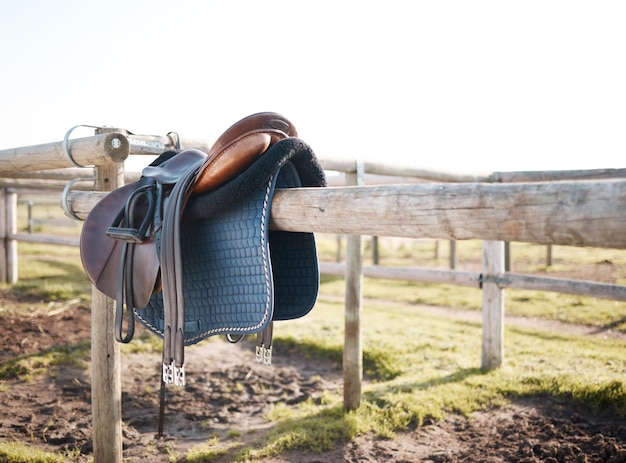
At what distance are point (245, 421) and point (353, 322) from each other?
3.37ft

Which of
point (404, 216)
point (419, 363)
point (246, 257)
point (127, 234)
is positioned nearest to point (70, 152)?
point (127, 234)

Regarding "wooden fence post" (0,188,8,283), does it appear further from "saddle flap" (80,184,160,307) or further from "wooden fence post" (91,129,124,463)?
"saddle flap" (80,184,160,307)

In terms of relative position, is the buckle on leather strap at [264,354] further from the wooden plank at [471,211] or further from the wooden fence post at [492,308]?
the wooden fence post at [492,308]

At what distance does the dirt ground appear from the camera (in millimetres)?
2823

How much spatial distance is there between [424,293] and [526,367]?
5014 millimetres

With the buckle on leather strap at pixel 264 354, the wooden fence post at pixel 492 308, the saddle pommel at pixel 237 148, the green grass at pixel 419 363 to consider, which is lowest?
the green grass at pixel 419 363

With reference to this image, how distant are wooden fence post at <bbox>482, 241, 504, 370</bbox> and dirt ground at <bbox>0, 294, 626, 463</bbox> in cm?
77

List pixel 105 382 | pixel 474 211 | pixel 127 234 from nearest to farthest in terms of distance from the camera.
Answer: pixel 474 211 < pixel 127 234 < pixel 105 382

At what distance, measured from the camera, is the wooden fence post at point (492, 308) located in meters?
4.30

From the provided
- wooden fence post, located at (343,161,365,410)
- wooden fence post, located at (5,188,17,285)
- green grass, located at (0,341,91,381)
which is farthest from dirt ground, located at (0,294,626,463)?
wooden fence post, located at (5,188,17,285)

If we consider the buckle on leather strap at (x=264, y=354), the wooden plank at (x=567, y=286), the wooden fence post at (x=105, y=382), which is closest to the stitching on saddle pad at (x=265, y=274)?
the buckle on leather strap at (x=264, y=354)

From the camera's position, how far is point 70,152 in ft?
8.46

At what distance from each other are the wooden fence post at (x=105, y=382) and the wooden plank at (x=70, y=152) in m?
0.07

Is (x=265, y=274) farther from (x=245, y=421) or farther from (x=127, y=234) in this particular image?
(x=245, y=421)
